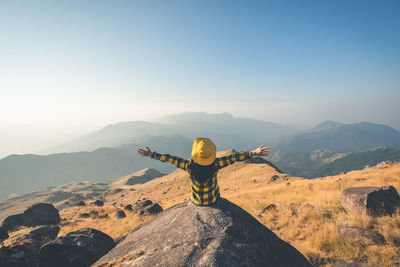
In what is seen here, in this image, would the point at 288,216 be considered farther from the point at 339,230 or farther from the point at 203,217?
the point at 203,217

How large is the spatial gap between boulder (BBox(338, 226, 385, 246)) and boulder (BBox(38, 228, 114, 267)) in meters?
9.10

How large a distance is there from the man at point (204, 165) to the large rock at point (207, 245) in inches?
17.3

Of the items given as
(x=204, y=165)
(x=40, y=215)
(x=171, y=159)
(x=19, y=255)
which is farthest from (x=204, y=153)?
(x=40, y=215)

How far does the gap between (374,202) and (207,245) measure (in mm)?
9102

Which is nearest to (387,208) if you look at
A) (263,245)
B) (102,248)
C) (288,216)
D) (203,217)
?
(288,216)

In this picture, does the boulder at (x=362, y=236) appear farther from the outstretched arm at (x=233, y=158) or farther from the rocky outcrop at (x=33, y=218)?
the rocky outcrop at (x=33, y=218)

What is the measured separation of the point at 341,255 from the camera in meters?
5.88

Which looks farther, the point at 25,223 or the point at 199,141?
the point at 25,223

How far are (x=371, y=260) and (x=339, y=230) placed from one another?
1864 millimetres

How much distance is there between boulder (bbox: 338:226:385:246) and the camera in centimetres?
595

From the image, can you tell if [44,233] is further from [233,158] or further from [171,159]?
[233,158]

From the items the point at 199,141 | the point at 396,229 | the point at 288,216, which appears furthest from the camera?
the point at 288,216

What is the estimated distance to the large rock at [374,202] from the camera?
8102 millimetres

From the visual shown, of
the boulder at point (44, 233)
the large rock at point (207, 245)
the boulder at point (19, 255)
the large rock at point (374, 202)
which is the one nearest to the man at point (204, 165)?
the large rock at point (207, 245)
